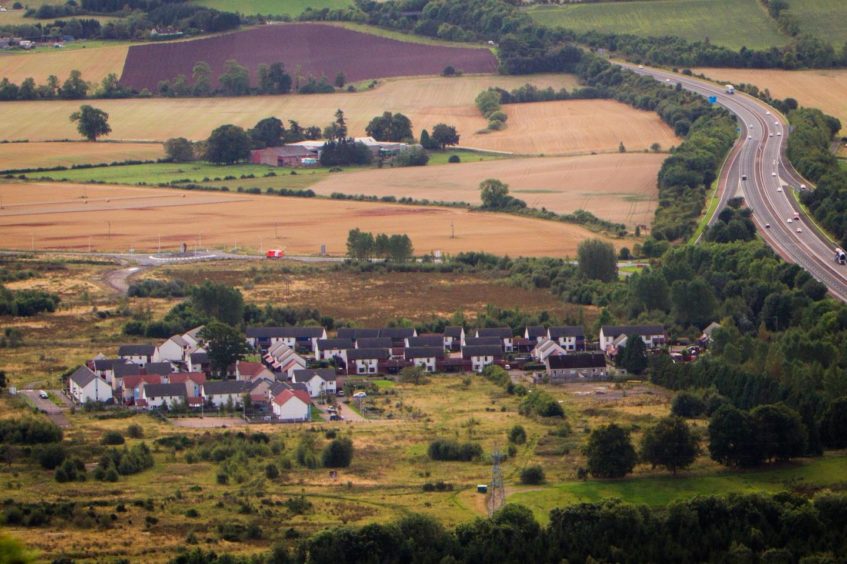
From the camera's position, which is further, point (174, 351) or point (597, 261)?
point (597, 261)

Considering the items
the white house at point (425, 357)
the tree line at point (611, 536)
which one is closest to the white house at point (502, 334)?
the white house at point (425, 357)

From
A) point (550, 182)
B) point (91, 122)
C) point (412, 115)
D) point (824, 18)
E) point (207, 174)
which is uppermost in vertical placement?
A: point (824, 18)

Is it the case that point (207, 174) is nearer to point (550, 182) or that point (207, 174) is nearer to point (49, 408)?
point (550, 182)

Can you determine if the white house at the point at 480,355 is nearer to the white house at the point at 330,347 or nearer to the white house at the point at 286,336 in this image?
the white house at the point at 330,347

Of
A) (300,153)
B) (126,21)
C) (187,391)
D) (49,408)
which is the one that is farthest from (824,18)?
(49,408)

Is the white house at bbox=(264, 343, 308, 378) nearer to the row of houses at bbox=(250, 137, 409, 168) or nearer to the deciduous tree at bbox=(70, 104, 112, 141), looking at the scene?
the row of houses at bbox=(250, 137, 409, 168)

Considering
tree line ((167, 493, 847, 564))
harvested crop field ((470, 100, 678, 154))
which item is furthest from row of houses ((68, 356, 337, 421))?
harvested crop field ((470, 100, 678, 154))

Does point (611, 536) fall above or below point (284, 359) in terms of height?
below
